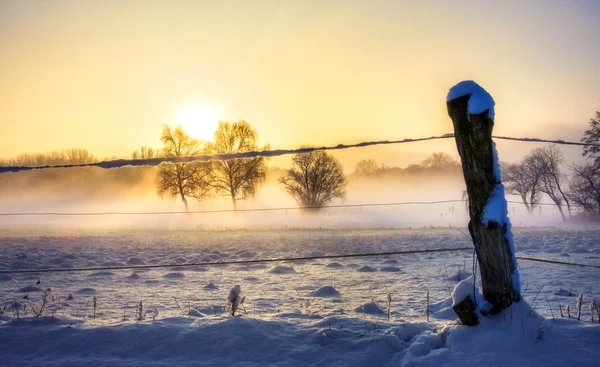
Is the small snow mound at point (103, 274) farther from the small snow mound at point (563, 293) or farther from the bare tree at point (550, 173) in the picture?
the bare tree at point (550, 173)

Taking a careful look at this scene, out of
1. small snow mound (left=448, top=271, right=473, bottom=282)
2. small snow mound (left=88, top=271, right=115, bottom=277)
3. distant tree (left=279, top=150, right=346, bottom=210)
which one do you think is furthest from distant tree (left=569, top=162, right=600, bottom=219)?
small snow mound (left=88, top=271, right=115, bottom=277)

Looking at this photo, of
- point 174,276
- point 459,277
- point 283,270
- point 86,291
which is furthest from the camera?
point 283,270

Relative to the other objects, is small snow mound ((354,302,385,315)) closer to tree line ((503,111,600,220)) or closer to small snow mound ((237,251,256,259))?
A: small snow mound ((237,251,256,259))

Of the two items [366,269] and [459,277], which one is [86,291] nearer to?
[366,269]

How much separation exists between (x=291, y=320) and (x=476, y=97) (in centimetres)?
290

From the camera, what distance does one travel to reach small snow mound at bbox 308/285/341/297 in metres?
5.81

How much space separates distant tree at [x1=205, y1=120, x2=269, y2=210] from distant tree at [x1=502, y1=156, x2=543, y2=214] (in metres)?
25.9

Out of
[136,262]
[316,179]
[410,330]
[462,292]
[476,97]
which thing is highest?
[316,179]

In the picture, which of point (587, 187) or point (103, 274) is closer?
point (103, 274)

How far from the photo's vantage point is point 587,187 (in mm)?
27859

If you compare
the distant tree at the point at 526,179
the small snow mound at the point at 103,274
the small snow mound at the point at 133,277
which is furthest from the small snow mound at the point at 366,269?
the distant tree at the point at 526,179

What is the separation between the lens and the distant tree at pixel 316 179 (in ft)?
126

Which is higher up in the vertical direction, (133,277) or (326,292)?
(133,277)

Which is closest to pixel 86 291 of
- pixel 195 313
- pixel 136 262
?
pixel 195 313
